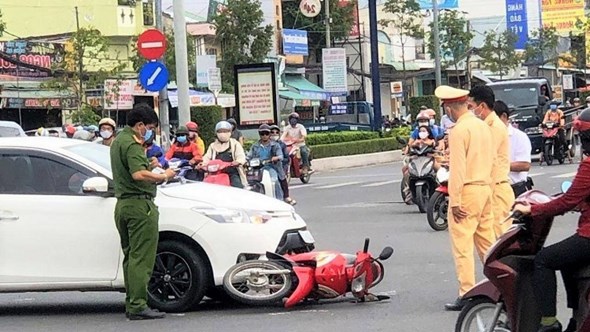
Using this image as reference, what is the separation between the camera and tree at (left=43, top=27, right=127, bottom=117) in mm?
45438

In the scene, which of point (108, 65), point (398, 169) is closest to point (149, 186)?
point (398, 169)

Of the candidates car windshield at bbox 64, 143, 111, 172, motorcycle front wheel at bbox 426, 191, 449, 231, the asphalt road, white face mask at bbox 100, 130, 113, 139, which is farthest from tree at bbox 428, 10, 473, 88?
car windshield at bbox 64, 143, 111, 172

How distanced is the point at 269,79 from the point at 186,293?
1907 cm

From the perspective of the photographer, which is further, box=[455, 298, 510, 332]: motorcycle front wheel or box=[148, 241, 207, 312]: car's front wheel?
box=[148, 241, 207, 312]: car's front wheel

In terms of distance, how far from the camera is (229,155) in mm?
16828

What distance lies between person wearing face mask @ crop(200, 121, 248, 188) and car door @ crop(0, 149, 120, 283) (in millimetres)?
6629

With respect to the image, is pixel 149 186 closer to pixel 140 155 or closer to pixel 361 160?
pixel 140 155

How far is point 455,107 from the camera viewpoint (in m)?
9.49

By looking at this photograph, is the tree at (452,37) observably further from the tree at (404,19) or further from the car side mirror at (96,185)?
the car side mirror at (96,185)

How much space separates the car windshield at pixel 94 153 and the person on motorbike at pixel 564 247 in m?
4.84

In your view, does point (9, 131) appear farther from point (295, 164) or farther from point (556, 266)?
point (556, 266)

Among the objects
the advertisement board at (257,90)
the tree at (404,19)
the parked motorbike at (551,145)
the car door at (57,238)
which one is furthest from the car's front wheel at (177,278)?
the tree at (404,19)

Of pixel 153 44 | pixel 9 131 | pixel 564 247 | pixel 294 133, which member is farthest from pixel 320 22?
pixel 564 247

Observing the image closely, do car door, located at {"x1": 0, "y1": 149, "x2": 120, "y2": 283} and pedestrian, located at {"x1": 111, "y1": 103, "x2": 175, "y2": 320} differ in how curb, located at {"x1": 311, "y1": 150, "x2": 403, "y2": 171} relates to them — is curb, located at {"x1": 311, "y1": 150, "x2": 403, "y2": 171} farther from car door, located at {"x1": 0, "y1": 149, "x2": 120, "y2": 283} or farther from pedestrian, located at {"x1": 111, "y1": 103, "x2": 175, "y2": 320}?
pedestrian, located at {"x1": 111, "y1": 103, "x2": 175, "y2": 320}
